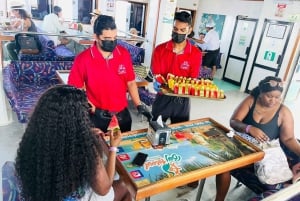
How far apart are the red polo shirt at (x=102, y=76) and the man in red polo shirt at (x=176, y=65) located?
393 millimetres

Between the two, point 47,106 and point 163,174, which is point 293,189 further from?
point 47,106

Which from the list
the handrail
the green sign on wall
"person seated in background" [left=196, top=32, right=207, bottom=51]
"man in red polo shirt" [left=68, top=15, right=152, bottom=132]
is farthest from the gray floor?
"person seated in background" [left=196, top=32, right=207, bottom=51]

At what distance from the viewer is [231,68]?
6375 millimetres

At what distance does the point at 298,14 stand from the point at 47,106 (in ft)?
16.5

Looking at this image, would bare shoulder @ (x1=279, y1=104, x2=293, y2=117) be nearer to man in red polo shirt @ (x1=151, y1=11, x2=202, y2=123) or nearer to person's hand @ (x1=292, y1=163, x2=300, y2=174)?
person's hand @ (x1=292, y1=163, x2=300, y2=174)

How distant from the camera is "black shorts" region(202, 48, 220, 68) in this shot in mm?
6223

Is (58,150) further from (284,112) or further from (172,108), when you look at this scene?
(284,112)

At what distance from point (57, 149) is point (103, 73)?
2.84 feet

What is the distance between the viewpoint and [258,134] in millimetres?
1877

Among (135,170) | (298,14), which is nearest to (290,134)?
(135,170)

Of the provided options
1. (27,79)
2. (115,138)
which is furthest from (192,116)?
(115,138)

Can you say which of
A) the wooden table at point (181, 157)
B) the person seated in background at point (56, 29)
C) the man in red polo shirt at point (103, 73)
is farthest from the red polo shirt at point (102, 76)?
the person seated in background at point (56, 29)

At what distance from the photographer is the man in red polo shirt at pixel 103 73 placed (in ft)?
5.63

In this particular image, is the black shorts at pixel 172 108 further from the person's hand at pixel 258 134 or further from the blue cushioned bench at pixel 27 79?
the blue cushioned bench at pixel 27 79
